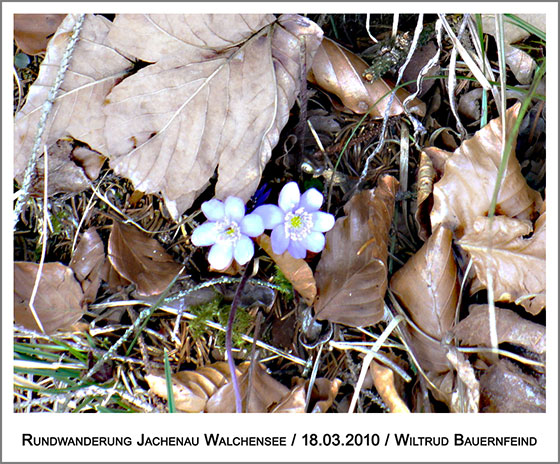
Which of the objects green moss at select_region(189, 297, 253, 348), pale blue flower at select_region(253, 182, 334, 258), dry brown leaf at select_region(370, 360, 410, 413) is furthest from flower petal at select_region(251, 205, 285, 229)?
dry brown leaf at select_region(370, 360, 410, 413)

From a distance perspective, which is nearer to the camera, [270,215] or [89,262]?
[270,215]

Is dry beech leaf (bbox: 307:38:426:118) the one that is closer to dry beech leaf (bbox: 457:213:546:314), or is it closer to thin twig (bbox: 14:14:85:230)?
dry beech leaf (bbox: 457:213:546:314)

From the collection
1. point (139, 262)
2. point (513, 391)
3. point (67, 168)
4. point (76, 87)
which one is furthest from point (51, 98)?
point (513, 391)

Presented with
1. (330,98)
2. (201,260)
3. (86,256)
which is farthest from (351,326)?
(86,256)

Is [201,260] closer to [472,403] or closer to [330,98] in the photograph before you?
[330,98]

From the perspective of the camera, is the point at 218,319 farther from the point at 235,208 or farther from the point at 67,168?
the point at 67,168
